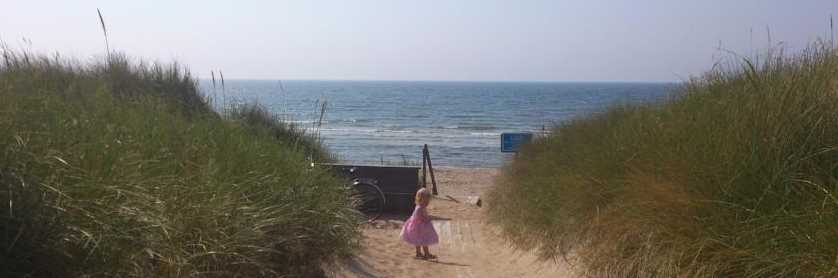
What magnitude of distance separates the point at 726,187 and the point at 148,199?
3344mm

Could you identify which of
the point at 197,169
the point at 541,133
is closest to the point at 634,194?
the point at 197,169

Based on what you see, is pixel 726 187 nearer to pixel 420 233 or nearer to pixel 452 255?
pixel 420 233

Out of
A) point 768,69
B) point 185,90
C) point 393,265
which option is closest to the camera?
point 768,69

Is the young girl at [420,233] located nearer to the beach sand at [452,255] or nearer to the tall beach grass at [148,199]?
the beach sand at [452,255]

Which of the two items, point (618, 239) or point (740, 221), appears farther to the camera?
point (618, 239)

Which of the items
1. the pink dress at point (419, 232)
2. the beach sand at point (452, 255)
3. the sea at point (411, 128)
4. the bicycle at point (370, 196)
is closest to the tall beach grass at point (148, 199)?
the beach sand at point (452, 255)

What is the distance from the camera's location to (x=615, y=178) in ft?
20.4

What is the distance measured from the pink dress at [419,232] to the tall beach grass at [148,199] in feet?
6.16

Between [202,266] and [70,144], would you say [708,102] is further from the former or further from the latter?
[70,144]

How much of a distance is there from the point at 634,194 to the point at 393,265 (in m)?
2.94

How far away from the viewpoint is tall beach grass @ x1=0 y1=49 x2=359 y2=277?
3207 millimetres

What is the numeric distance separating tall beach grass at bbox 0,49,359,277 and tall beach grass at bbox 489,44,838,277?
199cm

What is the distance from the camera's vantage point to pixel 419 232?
8.45 m

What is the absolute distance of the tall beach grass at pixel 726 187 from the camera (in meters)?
4.38
